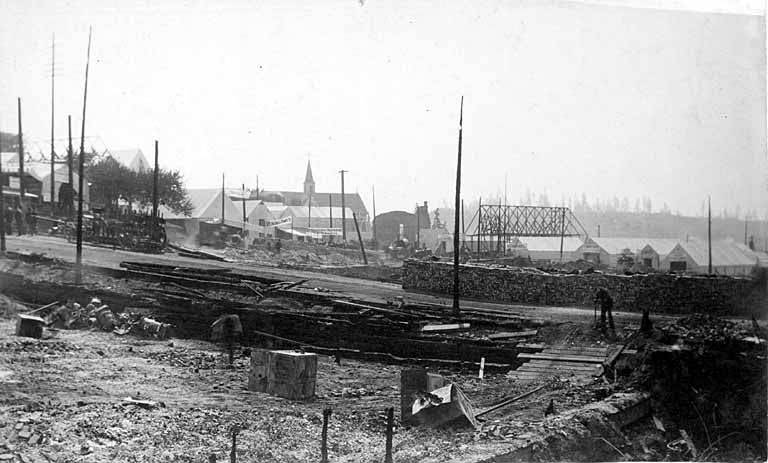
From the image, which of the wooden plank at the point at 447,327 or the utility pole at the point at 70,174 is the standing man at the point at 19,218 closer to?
the utility pole at the point at 70,174

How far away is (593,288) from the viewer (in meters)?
5.98

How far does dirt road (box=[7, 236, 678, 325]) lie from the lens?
5535 mm

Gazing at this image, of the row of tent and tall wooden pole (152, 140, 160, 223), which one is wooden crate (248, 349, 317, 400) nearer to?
tall wooden pole (152, 140, 160, 223)

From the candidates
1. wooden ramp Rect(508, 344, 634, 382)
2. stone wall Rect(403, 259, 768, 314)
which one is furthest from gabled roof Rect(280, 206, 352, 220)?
wooden ramp Rect(508, 344, 634, 382)

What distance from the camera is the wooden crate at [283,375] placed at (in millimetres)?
5199

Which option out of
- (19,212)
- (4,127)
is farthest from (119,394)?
(4,127)

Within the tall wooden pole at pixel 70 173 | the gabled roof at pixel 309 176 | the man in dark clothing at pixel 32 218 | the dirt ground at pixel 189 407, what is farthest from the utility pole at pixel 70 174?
the gabled roof at pixel 309 176

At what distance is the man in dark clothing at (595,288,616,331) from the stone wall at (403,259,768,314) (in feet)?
0.18

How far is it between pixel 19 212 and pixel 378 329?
3.05m

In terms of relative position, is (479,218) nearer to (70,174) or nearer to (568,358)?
(568,358)

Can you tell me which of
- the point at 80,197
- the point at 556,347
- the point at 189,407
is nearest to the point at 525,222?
the point at 556,347

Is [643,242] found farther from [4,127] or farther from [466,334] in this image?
[4,127]

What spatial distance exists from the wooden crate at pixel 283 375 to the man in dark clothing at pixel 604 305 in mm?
2519

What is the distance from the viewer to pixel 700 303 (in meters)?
5.71
